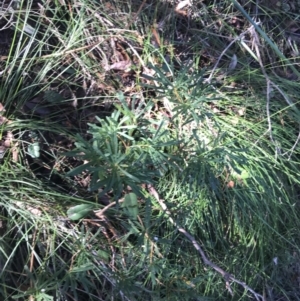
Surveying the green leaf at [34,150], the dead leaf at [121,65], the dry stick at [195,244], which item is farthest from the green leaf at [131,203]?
the dead leaf at [121,65]

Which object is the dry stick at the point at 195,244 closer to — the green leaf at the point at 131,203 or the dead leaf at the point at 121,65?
the green leaf at the point at 131,203

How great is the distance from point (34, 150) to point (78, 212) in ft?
0.93

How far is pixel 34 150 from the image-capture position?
6.15 feet

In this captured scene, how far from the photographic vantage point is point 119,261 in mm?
1845

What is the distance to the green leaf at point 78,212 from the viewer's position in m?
1.79

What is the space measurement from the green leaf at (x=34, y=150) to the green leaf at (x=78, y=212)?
238mm

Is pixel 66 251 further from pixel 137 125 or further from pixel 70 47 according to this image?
pixel 70 47

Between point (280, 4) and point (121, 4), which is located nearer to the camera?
point (121, 4)

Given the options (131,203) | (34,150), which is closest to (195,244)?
(131,203)

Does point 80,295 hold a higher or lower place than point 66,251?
lower

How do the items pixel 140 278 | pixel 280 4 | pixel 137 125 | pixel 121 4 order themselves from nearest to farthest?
pixel 137 125, pixel 140 278, pixel 121 4, pixel 280 4

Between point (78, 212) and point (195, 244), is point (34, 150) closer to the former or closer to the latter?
point (78, 212)

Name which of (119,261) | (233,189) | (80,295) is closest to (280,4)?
(233,189)

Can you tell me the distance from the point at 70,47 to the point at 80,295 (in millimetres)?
907
